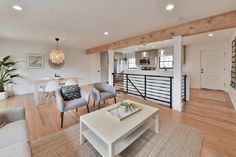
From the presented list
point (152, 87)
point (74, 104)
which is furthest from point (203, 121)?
point (74, 104)

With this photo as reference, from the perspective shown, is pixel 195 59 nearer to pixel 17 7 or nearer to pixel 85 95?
pixel 85 95

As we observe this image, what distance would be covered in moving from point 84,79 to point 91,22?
5.09 m

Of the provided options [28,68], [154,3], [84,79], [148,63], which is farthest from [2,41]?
[148,63]

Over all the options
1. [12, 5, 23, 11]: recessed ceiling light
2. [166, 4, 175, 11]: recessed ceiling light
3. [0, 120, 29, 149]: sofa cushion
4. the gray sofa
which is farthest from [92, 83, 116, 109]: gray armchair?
[166, 4, 175, 11]: recessed ceiling light

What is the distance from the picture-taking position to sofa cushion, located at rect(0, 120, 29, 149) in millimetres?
1402

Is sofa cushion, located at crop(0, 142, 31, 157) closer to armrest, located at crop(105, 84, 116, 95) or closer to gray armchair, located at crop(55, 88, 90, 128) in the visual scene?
gray armchair, located at crop(55, 88, 90, 128)

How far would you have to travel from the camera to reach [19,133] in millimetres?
1528

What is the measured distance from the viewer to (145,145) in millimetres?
1922

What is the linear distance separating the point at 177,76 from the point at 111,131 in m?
2.56

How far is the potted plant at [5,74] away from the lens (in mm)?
4489

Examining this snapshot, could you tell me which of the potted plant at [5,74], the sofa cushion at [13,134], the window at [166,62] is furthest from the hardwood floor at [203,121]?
the window at [166,62]

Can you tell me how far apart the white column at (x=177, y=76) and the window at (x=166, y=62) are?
14.7 feet

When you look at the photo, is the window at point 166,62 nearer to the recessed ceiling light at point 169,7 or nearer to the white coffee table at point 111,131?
the recessed ceiling light at point 169,7

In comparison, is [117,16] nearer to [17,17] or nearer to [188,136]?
[17,17]
